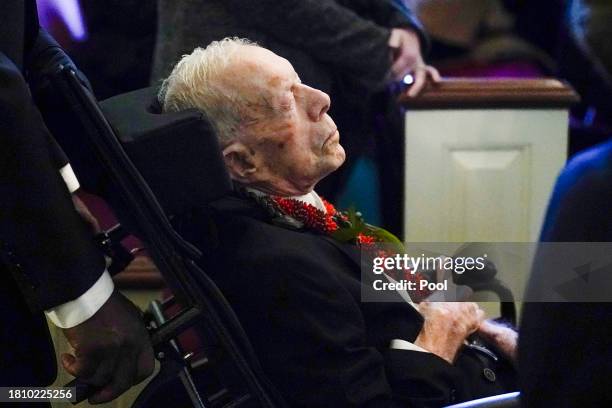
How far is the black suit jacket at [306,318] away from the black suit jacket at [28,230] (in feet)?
0.66

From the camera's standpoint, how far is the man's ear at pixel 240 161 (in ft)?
4.55

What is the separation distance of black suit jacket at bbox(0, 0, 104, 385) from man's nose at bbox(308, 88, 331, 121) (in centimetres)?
36

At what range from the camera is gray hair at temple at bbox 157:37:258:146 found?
1359 millimetres

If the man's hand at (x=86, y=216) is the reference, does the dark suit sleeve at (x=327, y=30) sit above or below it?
above

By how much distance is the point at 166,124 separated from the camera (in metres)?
1.24

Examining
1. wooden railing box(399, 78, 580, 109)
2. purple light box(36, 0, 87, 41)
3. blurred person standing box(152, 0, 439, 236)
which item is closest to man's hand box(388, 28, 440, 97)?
blurred person standing box(152, 0, 439, 236)

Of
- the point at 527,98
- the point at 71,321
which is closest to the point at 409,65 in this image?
the point at 527,98

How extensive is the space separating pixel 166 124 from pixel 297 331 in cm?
32

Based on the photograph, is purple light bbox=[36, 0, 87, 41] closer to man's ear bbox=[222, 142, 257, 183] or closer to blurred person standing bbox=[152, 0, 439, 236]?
blurred person standing bbox=[152, 0, 439, 236]

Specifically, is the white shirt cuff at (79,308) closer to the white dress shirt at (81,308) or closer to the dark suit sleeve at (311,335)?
the white dress shirt at (81,308)

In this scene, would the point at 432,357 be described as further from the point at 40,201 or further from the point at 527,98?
the point at 527,98

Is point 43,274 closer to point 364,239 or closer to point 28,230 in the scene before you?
point 28,230

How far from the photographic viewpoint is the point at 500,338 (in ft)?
5.09

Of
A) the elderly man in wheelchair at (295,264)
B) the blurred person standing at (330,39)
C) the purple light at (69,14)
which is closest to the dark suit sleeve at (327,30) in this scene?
the blurred person standing at (330,39)
